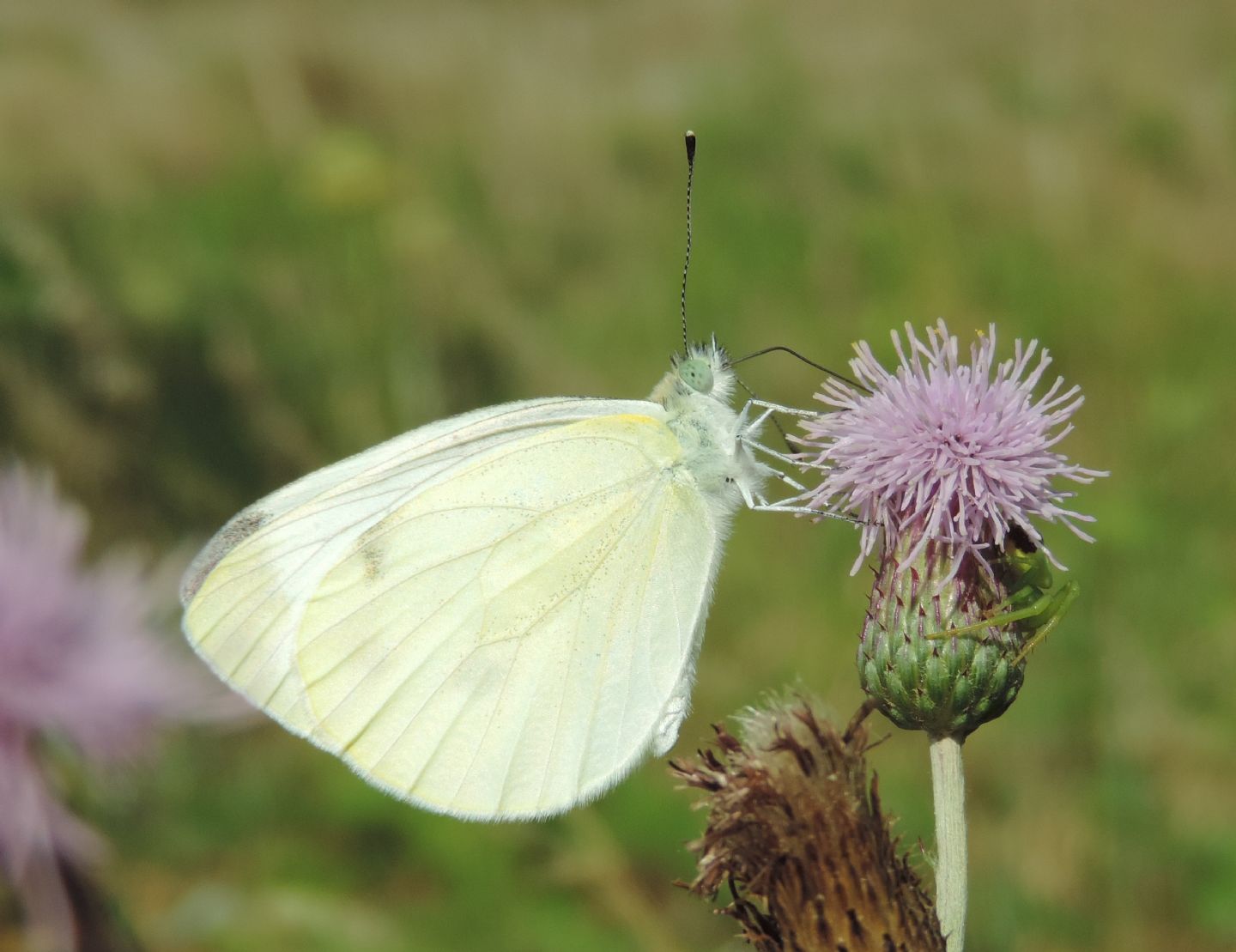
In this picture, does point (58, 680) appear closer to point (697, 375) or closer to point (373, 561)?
point (373, 561)

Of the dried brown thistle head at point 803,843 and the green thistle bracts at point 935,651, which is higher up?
the green thistle bracts at point 935,651

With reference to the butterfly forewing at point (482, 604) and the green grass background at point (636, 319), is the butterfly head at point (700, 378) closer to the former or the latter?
the butterfly forewing at point (482, 604)

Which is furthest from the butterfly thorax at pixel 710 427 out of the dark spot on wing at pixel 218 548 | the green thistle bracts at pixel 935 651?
the dark spot on wing at pixel 218 548

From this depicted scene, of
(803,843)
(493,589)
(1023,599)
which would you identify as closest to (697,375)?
(493,589)

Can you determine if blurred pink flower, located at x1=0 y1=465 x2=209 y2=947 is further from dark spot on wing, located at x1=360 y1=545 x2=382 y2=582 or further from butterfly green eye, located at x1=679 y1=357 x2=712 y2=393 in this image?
butterfly green eye, located at x1=679 y1=357 x2=712 y2=393

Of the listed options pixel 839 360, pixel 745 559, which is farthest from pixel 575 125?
pixel 745 559

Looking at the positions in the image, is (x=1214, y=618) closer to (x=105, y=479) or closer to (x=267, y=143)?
(x=105, y=479)
